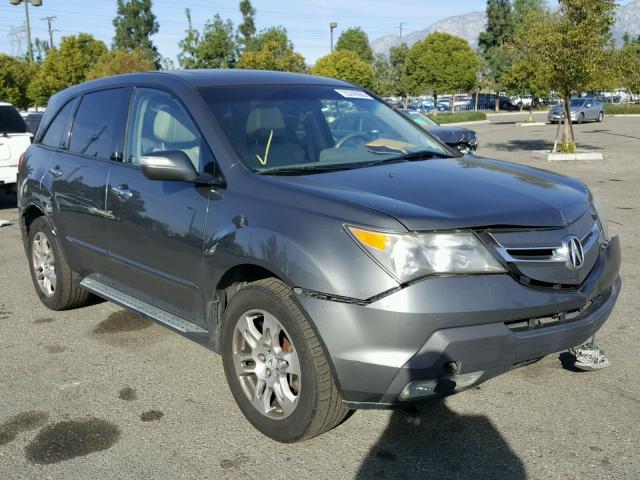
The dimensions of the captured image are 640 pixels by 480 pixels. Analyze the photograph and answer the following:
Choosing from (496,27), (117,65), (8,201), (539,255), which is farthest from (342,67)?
(539,255)

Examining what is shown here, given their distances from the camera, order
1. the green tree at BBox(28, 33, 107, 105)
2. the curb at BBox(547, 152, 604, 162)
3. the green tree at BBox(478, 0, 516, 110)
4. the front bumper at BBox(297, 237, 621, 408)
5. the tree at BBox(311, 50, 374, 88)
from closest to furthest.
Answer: the front bumper at BBox(297, 237, 621, 408)
the curb at BBox(547, 152, 604, 162)
the tree at BBox(311, 50, 374, 88)
the green tree at BBox(28, 33, 107, 105)
the green tree at BBox(478, 0, 516, 110)

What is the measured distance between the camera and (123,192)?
4.25 meters

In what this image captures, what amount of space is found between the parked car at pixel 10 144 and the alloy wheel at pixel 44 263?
5.99 meters

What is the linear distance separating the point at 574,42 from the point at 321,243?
16.2 meters

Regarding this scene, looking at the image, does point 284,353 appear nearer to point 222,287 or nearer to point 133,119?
point 222,287

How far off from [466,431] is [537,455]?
0.38 meters

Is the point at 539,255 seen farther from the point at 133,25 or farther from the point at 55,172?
the point at 133,25

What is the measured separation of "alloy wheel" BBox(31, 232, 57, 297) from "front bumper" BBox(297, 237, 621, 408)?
3264mm

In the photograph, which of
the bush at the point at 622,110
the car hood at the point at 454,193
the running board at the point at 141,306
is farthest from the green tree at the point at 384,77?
the car hood at the point at 454,193

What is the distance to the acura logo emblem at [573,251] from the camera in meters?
3.12

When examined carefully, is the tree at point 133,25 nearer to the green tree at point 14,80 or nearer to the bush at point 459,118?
the green tree at point 14,80

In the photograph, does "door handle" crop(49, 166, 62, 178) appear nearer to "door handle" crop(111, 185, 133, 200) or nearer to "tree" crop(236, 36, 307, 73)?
"door handle" crop(111, 185, 133, 200)

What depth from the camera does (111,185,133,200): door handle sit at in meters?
4.19

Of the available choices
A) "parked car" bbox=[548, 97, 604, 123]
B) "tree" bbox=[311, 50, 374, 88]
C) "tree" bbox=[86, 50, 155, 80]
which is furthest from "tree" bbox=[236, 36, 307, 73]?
"parked car" bbox=[548, 97, 604, 123]
